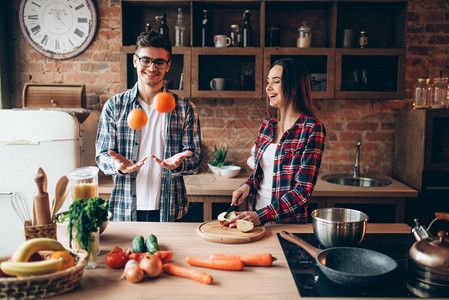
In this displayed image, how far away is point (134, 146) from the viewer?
2127 millimetres

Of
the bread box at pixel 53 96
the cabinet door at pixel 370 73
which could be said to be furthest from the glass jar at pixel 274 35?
the bread box at pixel 53 96

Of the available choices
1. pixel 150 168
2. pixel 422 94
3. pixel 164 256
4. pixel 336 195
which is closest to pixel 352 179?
pixel 336 195

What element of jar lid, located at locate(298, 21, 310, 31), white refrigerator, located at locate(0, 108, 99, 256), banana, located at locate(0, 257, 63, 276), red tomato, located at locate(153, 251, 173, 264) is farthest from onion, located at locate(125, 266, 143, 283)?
jar lid, located at locate(298, 21, 310, 31)

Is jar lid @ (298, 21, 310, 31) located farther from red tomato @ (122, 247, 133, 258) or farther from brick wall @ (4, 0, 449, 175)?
red tomato @ (122, 247, 133, 258)

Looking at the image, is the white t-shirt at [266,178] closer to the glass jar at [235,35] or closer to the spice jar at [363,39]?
the glass jar at [235,35]

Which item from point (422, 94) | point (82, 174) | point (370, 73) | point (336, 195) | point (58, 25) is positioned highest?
point (58, 25)

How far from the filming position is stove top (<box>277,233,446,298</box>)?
1136 mm

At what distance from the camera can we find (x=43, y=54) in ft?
11.1

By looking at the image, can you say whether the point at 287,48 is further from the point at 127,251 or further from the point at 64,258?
the point at 64,258

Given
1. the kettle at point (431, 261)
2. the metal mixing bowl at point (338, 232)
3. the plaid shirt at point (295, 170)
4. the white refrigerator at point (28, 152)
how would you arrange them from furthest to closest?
the white refrigerator at point (28, 152)
the plaid shirt at point (295, 170)
the metal mixing bowl at point (338, 232)
the kettle at point (431, 261)

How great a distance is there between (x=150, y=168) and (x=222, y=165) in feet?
3.96

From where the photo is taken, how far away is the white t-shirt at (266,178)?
2.03 metres

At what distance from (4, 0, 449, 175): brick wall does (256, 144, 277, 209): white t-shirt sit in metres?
1.44

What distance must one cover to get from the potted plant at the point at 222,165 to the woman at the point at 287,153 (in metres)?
1.10
